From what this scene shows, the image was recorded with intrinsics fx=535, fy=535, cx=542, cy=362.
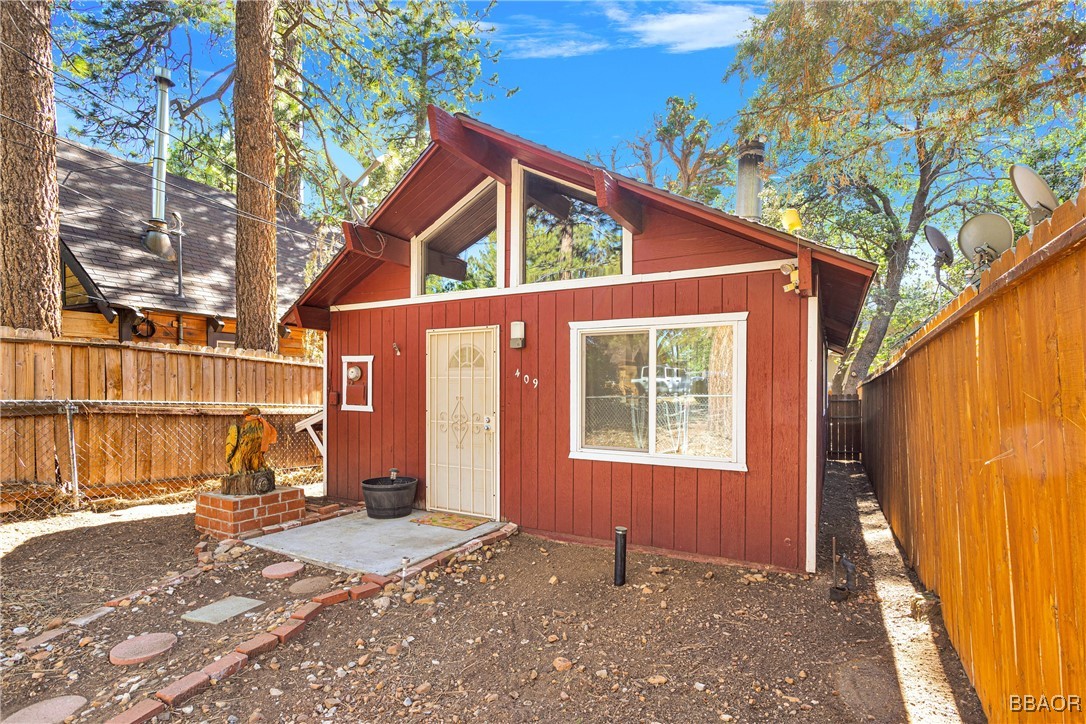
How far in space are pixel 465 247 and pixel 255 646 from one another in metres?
4.23

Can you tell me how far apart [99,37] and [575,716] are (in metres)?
11.6

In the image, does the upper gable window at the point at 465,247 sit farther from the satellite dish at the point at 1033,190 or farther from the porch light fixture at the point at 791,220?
the satellite dish at the point at 1033,190

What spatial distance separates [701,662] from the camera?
2949mm

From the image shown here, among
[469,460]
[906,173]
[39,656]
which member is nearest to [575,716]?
[39,656]

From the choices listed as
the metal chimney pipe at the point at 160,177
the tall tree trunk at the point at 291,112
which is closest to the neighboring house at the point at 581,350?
the tall tree trunk at the point at 291,112

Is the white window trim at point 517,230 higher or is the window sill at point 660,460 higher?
the white window trim at point 517,230

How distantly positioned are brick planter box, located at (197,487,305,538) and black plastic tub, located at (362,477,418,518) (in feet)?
2.30

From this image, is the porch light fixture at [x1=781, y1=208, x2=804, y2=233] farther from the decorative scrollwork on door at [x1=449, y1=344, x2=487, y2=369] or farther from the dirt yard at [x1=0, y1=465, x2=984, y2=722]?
the decorative scrollwork on door at [x1=449, y1=344, x2=487, y2=369]

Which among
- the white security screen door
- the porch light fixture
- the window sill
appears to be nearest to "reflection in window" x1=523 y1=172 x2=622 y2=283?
the white security screen door

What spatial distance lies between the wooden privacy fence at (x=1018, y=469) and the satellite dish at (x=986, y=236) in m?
0.41

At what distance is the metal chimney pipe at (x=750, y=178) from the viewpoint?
5539mm

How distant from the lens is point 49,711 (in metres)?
2.54

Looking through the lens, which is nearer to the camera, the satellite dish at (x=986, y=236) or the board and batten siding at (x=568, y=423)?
the satellite dish at (x=986, y=236)

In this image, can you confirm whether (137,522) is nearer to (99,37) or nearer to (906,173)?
(99,37)
